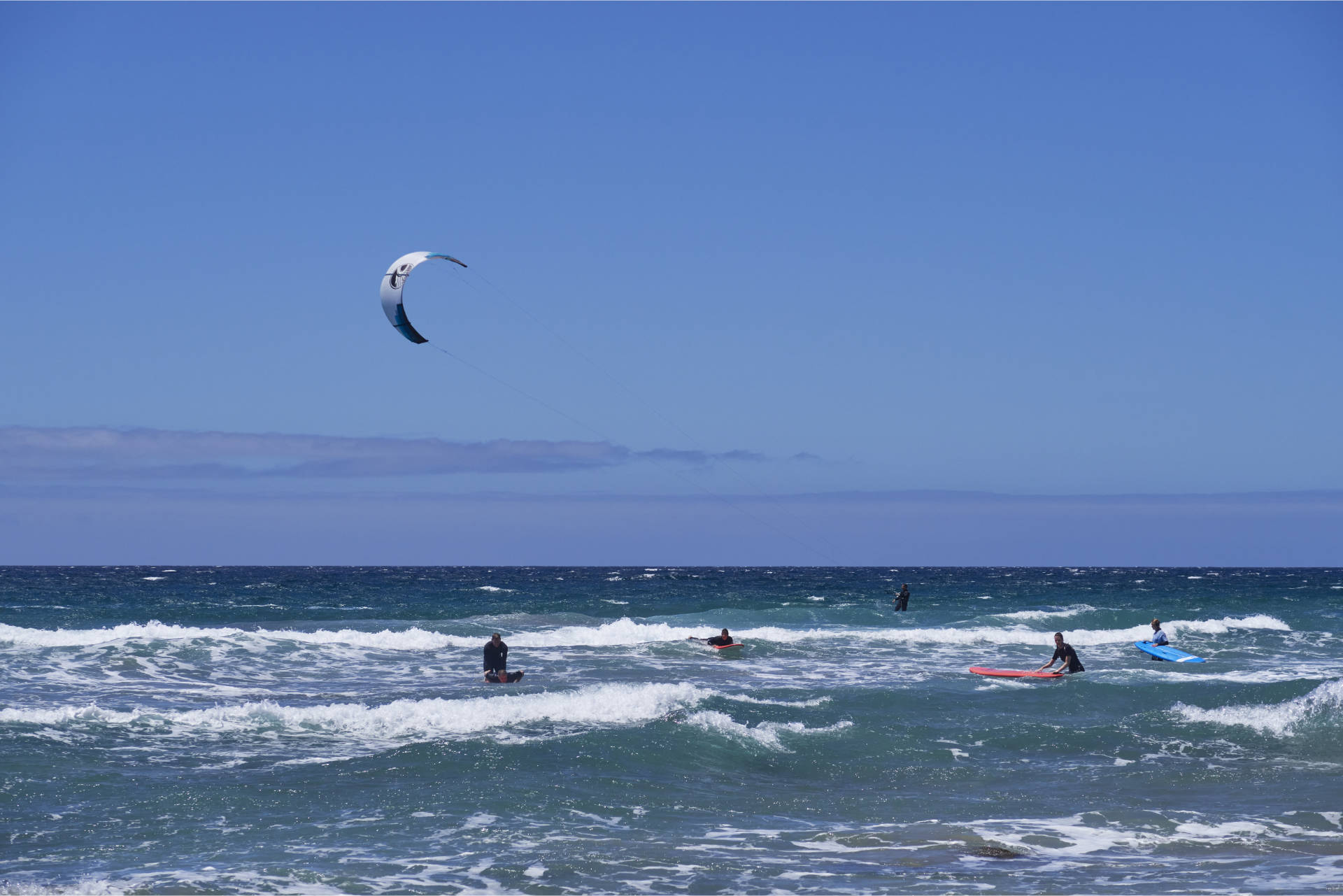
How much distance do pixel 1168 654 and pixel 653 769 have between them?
59.2ft

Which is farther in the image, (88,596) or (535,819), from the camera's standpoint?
(88,596)

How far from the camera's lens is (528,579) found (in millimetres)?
92312

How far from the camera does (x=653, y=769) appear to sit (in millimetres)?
14891

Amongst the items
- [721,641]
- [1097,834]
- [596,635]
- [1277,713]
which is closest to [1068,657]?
[1277,713]

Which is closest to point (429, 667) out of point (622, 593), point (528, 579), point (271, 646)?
point (271, 646)

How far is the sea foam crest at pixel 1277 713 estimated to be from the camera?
691 inches

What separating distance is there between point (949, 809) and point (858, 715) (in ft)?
19.0

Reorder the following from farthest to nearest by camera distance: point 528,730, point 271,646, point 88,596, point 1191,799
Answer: point 88,596
point 271,646
point 528,730
point 1191,799

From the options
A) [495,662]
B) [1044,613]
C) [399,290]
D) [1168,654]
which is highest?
[399,290]

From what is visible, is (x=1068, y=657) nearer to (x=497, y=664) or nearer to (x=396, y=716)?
(x=497, y=664)

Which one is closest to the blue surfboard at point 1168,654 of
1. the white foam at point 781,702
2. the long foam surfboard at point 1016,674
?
the long foam surfboard at point 1016,674

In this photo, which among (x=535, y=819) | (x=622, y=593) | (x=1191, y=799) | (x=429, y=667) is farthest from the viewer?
(x=622, y=593)

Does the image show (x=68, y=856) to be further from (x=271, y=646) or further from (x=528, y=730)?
(x=271, y=646)

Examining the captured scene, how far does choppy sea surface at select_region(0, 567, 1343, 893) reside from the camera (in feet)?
34.9
